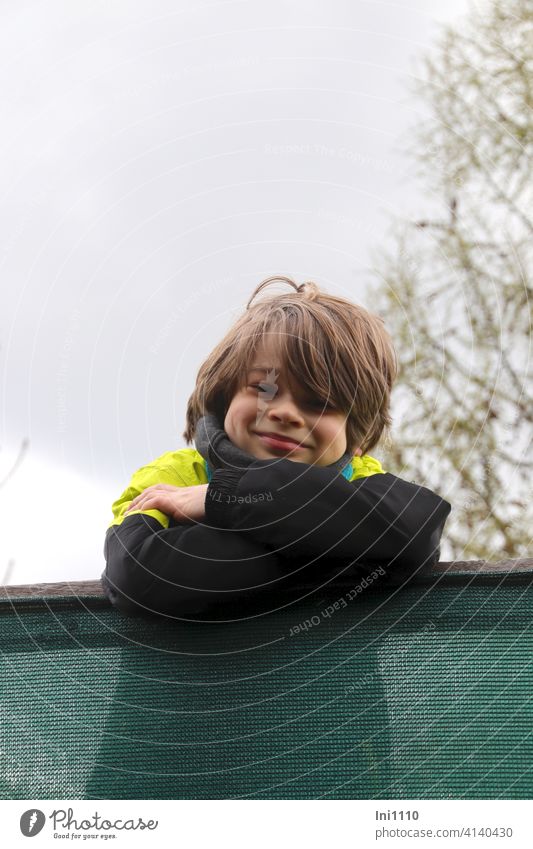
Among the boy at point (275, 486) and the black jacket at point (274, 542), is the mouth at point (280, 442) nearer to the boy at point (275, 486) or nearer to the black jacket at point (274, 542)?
the boy at point (275, 486)

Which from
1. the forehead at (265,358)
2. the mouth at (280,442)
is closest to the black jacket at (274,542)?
the mouth at (280,442)

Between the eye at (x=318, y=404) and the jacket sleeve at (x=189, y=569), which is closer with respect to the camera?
the jacket sleeve at (x=189, y=569)

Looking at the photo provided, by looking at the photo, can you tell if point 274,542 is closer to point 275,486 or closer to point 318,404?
point 275,486

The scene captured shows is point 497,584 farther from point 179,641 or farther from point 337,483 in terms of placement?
point 179,641

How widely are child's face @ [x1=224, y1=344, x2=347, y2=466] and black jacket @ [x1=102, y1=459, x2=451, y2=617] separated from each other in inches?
4.4

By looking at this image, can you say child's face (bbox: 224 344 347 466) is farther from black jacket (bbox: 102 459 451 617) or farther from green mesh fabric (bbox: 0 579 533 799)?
green mesh fabric (bbox: 0 579 533 799)

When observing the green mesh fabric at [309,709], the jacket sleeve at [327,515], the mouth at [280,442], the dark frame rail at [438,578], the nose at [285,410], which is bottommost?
the green mesh fabric at [309,709]

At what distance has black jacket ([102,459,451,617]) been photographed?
1.15 meters

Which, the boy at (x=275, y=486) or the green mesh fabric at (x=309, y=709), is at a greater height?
the boy at (x=275, y=486)

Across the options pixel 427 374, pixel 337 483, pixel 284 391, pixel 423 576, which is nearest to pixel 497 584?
pixel 423 576

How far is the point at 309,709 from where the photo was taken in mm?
1186

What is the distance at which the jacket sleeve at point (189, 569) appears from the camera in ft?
3.78

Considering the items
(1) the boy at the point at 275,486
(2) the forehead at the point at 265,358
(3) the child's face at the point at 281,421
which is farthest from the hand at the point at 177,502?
(2) the forehead at the point at 265,358

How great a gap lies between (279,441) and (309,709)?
0.38 meters
